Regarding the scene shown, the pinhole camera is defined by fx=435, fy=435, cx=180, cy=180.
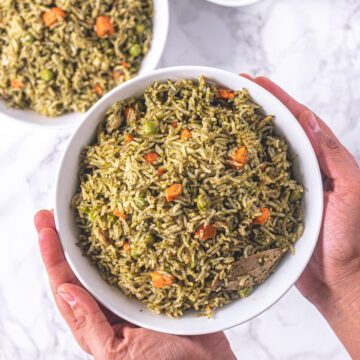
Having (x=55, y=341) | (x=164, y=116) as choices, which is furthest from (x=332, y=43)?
(x=55, y=341)

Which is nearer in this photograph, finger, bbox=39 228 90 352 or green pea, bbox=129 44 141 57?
finger, bbox=39 228 90 352

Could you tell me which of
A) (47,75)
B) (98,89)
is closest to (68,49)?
(47,75)

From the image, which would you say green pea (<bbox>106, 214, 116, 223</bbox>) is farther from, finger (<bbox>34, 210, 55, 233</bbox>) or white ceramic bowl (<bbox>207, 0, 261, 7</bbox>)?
white ceramic bowl (<bbox>207, 0, 261, 7</bbox>)

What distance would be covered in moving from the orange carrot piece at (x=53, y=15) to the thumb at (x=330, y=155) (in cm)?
201

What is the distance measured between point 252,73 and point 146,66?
93 cm

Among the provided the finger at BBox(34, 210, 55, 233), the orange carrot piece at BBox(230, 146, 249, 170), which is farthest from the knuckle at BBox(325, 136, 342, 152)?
the finger at BBox(34, 210, 55, 233)

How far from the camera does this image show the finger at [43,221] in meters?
3.02

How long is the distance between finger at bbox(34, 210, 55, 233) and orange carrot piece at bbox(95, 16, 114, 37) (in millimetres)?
1452

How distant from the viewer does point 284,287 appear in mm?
2516

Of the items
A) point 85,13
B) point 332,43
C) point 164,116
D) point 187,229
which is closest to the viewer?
point 187,229

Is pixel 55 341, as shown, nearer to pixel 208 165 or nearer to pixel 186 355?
pixel 186 355

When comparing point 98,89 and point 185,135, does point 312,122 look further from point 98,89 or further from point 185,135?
point 98,89

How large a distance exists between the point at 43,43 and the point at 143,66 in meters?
0.79

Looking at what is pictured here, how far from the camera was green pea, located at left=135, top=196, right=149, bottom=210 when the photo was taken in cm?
243
